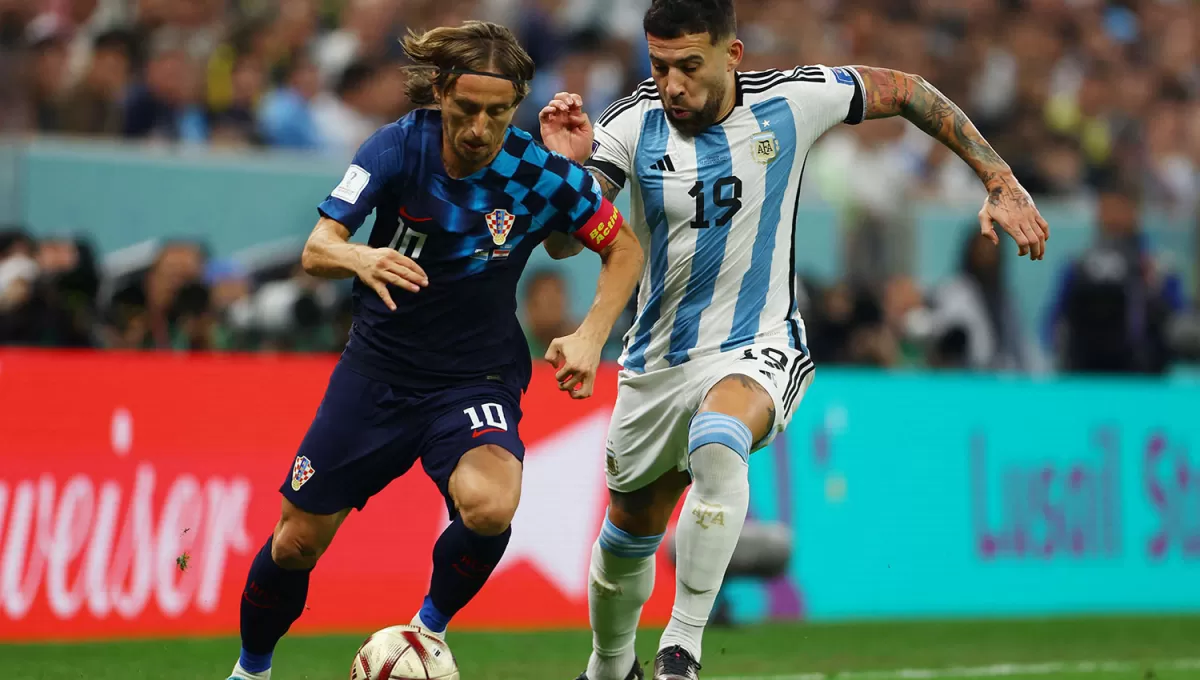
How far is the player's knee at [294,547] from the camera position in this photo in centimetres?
591

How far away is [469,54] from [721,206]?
1324 millimetres

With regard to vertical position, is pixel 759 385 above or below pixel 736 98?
below

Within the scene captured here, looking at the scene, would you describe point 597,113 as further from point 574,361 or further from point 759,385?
point 574,361

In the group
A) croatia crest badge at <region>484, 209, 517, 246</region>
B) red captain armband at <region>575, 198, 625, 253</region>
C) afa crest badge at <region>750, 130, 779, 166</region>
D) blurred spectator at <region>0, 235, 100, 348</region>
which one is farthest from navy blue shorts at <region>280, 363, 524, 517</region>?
blurred spectator at <region>0, 235, 100, 348</region>

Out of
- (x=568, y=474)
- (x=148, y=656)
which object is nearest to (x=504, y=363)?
(x=148, y=656)

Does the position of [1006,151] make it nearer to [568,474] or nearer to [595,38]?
[595,38]

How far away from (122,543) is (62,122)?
11.1ft

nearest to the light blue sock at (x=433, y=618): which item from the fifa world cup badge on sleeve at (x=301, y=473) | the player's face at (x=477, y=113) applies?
the fifa world cup badge on sleeve at (x=301, y=473)

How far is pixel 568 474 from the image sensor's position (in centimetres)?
1052

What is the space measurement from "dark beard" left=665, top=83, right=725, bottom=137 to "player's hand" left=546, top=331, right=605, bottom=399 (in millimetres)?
1198

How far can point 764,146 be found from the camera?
657 cm

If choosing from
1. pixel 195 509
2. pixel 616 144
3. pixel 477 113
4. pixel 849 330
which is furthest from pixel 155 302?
pixel 849 330

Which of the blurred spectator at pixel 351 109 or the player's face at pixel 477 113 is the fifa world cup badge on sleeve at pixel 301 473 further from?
the blurred spectator at pixel 351 109

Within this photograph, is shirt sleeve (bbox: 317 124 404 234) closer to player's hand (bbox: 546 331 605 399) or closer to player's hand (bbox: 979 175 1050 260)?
player's hand (bbox: 546 331 605 399)
